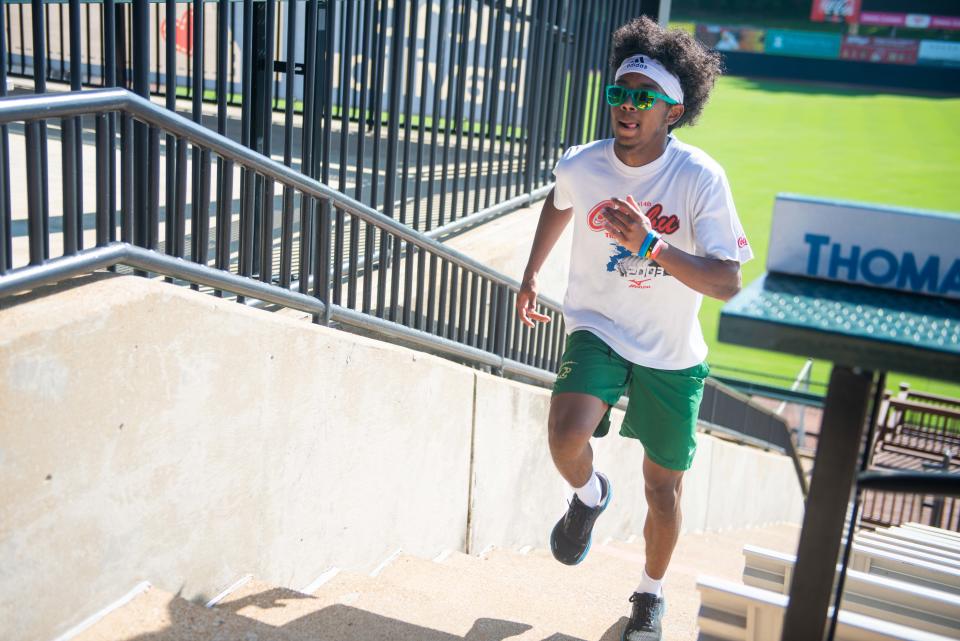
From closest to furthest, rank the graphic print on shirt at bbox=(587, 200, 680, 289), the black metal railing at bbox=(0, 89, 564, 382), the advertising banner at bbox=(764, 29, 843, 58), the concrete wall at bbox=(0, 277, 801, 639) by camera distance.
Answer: the concrete wall at bbox=(0, 277, 801, 639) < the black metal railing at bbox=(0, 89, 564, 382) < the graphic print on shirt at bbox=(587, 200, 680, 289) < the advertising banner at bbox=(764, 29, 843, 58)

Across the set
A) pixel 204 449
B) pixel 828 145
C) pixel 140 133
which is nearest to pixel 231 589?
pixel 204 449

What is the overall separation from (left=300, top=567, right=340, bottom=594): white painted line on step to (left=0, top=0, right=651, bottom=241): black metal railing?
4.65 ft

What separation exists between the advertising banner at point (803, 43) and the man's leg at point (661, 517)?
218ft

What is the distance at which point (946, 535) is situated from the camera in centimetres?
666

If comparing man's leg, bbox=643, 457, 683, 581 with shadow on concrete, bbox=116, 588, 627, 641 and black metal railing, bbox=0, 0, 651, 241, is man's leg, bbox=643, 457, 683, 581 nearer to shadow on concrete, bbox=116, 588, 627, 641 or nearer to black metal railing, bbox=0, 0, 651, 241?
shadow on concrete, bbox=116, 588, 627, 641

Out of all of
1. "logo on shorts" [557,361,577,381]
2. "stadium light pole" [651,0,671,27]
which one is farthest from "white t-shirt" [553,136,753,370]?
"stadium light pole" [651,0,671,27]

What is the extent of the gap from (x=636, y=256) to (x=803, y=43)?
67.5 metres

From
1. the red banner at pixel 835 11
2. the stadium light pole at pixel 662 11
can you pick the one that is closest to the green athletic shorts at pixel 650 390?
the stadium light pole at pixel 662 11

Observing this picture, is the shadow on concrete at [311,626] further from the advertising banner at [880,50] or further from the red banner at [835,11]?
the red banner at [835,11]

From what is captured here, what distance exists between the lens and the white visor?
3.62m

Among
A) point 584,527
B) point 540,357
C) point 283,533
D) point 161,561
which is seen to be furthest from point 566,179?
point 540,357

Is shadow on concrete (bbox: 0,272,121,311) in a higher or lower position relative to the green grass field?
higher

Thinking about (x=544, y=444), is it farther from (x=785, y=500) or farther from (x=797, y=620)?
(x=785, y=500)

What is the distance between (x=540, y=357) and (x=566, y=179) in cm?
349
